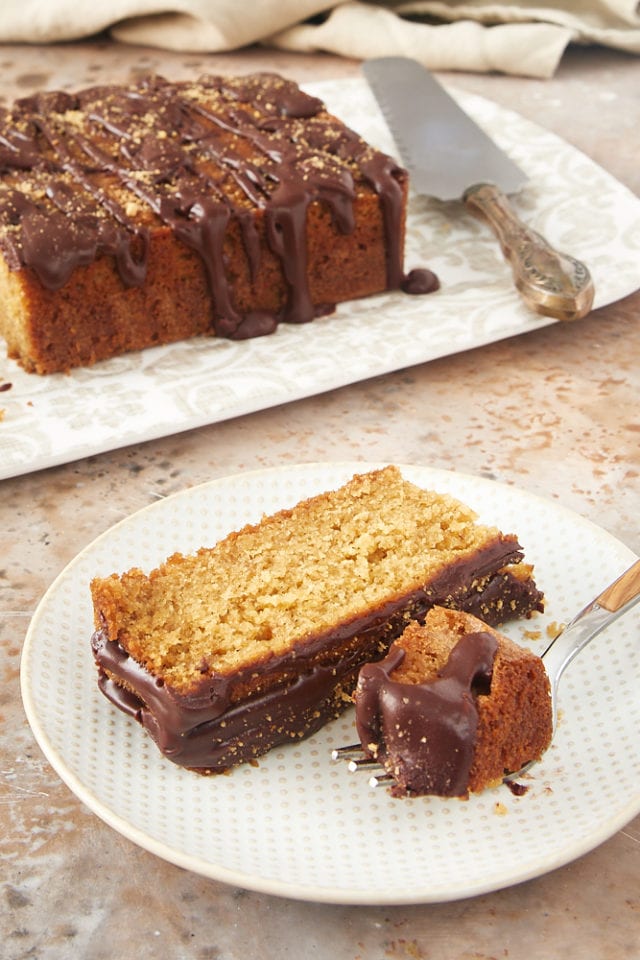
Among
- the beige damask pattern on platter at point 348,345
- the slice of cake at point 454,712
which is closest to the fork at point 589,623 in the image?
the slice of cake at point 454,712

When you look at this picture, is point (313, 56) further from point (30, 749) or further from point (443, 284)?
point (30, 749)

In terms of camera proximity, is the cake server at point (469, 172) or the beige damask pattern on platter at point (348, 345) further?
the cake server at point (469, 172)

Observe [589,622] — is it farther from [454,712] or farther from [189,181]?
[189,181]

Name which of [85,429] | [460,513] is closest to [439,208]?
[85,429]

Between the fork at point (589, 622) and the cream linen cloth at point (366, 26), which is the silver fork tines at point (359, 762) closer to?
the fork at point (589, 622)

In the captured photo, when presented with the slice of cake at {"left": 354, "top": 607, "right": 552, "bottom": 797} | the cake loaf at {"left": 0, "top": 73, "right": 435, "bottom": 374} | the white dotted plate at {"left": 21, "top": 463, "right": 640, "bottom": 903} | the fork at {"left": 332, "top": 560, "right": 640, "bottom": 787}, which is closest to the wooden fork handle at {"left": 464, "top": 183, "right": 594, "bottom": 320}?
the cake loaf at {"left": 0, "top": 73, "right": 435, "bottom": 374}

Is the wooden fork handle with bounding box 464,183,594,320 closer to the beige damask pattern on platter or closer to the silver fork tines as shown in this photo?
the beige damask pattern on platter
